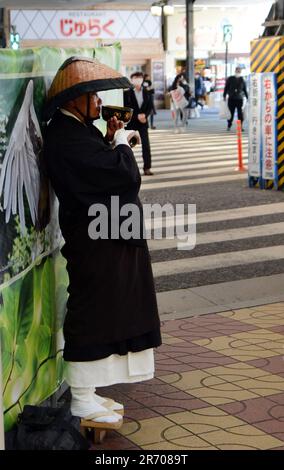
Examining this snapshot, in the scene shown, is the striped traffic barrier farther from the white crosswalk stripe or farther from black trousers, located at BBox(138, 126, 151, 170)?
black trousers, located at BBox(138, 126, 151, 170)

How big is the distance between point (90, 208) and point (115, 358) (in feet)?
2.39

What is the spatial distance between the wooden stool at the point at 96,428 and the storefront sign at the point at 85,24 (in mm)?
36444

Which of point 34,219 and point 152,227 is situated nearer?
point 34,219

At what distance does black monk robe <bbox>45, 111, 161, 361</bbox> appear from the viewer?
13.2ft

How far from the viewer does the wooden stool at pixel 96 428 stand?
4184 mm

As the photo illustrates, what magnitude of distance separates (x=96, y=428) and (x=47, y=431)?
1.41 feet

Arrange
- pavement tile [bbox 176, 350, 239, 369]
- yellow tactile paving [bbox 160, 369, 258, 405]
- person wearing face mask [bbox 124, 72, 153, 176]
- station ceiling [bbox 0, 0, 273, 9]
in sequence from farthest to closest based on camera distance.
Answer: station ceiling [bbox 0, 0, 273, 9] → person wearing face mask [bbox 124, 72, 153, 176] → pavement tile [bbox 176, 350, 239, 369] → yellow tactile paving [bbox 160, 369, 258, 405]

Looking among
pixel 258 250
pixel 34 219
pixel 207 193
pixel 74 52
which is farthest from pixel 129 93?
pixel 34 219

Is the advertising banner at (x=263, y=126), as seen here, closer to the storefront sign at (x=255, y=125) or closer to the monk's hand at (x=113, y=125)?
the storefront sign at (x=255, y=125)

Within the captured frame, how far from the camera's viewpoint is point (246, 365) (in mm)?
5309

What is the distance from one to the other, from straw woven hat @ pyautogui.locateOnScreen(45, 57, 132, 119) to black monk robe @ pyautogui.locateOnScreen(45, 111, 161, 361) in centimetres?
10

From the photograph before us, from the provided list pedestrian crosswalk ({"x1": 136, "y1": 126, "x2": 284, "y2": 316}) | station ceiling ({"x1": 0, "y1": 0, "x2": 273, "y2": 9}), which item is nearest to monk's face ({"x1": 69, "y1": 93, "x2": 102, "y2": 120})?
pedestrian crosswalk ({"x1": 136, "y1": 126, "x2": 284, "y2": 316})

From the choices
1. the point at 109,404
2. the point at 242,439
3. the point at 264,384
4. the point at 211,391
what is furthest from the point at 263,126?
the point at 242,439
